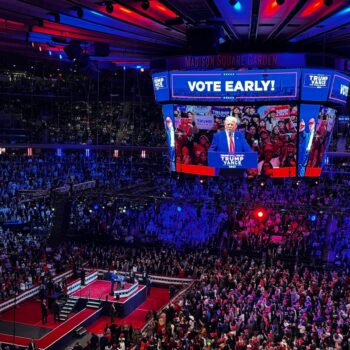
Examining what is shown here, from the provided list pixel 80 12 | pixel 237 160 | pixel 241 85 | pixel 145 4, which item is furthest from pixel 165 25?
pixel 237 160

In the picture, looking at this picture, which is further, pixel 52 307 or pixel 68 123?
pixel 68 123

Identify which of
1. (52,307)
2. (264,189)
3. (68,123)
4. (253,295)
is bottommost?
(52,307)

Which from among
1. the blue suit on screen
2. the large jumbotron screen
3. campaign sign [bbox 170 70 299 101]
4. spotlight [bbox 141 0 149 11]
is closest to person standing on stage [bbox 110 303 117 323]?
the large jumbotron screen

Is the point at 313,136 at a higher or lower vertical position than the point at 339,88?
lower

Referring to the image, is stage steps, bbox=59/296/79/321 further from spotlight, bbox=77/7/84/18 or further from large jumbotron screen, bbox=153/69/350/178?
spotlight, bbox=77/7/84/18

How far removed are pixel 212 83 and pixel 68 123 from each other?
20317mm

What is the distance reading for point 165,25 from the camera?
8719mm

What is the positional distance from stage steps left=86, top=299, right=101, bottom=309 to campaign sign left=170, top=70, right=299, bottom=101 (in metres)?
8.55

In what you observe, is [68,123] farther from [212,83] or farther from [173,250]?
[212,83]

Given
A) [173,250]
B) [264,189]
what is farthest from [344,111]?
[173,250]

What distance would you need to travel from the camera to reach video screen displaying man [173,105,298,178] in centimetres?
999

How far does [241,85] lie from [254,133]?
1.07 m

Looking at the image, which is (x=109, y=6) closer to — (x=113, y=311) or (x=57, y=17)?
(x=57, y=17)

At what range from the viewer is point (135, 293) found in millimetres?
16594
